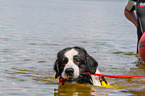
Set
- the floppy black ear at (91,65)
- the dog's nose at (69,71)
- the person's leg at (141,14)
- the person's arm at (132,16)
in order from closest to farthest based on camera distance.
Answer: the dog's nose at (69,71)
the floppy black ear at (91,65)
the person's leg at (141,14)
the person's arm at (132,16)

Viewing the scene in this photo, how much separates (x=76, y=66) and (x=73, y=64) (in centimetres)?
8

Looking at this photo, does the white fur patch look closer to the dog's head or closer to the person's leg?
the dog's head

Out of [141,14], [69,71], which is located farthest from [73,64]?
[141,14]

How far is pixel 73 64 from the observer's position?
682 cm

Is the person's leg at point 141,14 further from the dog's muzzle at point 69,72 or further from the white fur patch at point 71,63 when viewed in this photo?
the dog's muzzle at point 69,72

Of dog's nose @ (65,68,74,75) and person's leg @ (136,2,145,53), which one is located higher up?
person's leg @ (136,2,145,53)

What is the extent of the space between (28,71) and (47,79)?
990mm

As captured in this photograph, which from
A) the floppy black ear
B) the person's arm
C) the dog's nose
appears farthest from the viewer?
the person's arm

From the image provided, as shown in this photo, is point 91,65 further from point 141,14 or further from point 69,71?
point 141,14

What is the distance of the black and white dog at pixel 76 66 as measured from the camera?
6.75 m

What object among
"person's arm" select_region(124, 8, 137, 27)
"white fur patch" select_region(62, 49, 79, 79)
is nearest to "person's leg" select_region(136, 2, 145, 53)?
"person's arm" select_region(124, 8, 137, 27)

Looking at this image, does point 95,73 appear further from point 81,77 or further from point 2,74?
point 2,74

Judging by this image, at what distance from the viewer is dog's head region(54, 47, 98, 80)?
6.73 m

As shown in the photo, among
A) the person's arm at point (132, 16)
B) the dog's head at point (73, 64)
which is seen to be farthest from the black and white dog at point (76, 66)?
the person's arm at point (132, 16)
